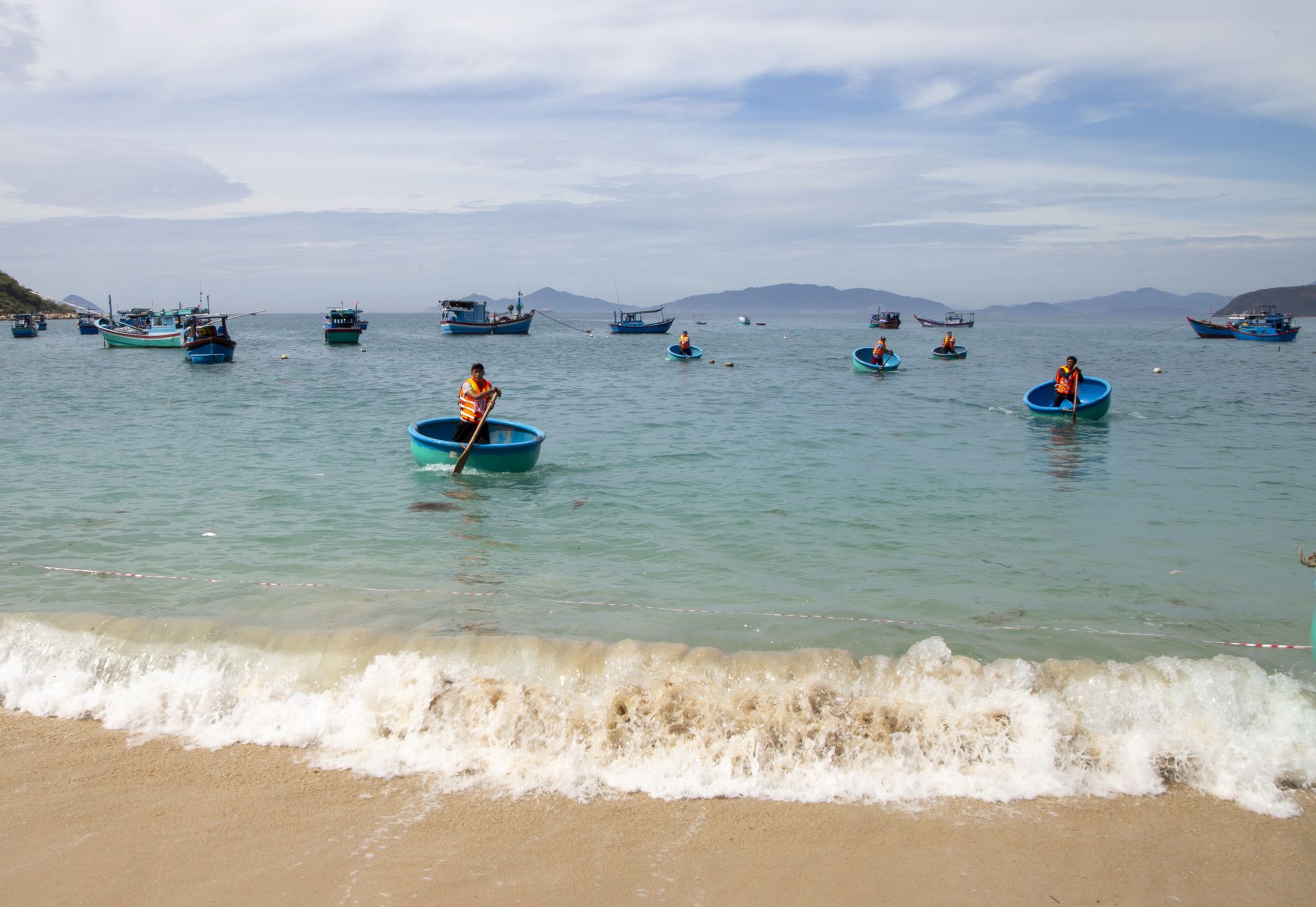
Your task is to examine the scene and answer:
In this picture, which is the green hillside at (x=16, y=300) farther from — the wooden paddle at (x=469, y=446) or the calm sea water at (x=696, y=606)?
the wooden paddle at (x=469, y=446)

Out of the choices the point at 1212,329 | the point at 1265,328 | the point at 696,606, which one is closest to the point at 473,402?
the point at 696,606

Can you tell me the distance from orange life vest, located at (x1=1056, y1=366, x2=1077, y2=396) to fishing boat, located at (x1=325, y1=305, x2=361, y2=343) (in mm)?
51920

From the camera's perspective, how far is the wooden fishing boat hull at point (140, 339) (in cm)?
4906

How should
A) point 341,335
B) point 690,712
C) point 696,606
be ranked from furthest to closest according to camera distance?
point 341,335 < point 696,606 < point 690,712

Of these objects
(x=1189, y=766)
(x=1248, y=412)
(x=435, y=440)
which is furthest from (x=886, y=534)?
(x=1248, y=412)

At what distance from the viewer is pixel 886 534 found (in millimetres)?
9898

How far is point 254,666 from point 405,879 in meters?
2.79

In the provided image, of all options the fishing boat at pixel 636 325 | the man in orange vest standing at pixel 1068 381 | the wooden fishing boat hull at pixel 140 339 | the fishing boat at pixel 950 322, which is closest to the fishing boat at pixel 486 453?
the man in orange vest standing at pixel 1068 381

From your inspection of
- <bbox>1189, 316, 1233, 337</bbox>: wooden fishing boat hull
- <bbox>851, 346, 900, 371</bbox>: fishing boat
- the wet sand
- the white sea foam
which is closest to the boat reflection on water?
the white sea foam

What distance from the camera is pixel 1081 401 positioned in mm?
20109

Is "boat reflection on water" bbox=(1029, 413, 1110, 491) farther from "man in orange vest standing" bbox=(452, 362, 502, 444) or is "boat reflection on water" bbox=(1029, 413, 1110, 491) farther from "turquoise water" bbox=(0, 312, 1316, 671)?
"man in orange vest standing" bbox=(452, 362, 502, 444)

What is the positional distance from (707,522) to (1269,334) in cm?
6597

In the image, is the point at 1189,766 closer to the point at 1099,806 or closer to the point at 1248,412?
the point at 1099,806

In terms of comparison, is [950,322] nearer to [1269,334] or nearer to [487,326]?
[1269,334]
